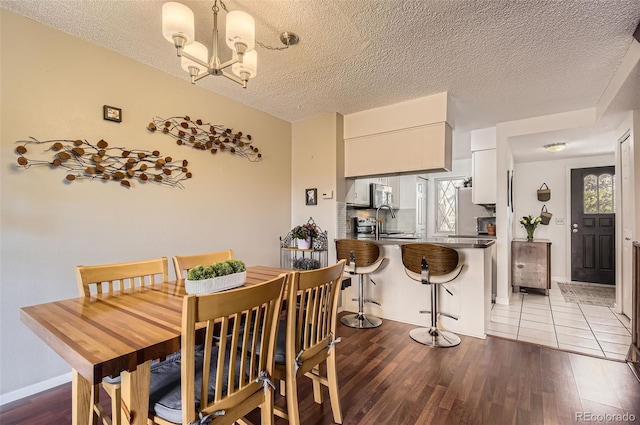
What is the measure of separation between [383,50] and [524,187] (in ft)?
15.9

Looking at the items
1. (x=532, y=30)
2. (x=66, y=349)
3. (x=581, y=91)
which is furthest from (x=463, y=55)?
(x=66, y=349)

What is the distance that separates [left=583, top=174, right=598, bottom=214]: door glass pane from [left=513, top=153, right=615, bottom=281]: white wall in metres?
0.21

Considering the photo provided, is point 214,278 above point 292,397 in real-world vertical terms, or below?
above

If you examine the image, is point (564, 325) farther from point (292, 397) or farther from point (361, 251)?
point (292, 397)

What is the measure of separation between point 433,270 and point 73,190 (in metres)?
2.89

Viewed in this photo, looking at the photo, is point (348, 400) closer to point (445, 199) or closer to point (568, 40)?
point (568, 40)

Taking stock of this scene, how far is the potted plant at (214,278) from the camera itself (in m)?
1.43

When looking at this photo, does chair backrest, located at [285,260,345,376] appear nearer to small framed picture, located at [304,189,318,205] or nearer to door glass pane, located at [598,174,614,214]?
small framed picture, located at [304,189,318,205]

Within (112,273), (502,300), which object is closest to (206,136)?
(112,273)

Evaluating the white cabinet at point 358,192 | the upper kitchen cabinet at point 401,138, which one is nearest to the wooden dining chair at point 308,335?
the upper kitchen cabinet at point 401,138

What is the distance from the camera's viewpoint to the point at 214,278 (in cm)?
149

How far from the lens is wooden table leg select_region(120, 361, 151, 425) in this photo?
0.99 m

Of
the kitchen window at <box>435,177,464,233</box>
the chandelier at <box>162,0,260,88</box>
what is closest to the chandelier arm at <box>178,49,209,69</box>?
the chandelier at <box>162,0,260,88</box>

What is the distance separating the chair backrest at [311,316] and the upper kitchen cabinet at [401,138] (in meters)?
2.08
